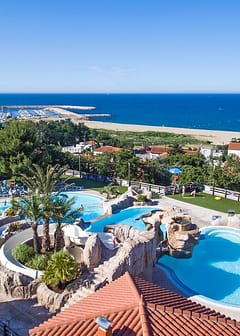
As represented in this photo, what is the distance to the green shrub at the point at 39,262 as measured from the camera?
15641 millimetres

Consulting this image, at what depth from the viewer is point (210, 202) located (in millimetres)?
28297

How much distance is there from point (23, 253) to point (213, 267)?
31.4 feet

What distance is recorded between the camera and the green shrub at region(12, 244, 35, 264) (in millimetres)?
16344

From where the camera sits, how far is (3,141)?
31000 millimetres

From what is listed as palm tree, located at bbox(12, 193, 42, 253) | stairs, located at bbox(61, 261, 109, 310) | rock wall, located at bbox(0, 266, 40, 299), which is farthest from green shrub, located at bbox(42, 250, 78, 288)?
palm tree, located at bbox(12, 193, 42, 253)

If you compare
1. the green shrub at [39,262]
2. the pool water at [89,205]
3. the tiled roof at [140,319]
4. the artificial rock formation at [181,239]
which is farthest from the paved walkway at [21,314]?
the pool water at [89,205]

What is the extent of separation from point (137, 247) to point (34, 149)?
19.4m

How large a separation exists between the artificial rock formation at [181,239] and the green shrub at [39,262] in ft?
23.2

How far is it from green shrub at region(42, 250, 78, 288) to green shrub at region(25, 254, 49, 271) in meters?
1.19

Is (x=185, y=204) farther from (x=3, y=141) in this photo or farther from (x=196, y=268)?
(x=3, y=141)

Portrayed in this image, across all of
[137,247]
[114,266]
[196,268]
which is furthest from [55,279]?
[196,268]

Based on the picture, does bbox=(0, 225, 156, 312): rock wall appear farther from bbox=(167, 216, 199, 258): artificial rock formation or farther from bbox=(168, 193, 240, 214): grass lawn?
bbox=(168, 193, 240, 214): grass lawn

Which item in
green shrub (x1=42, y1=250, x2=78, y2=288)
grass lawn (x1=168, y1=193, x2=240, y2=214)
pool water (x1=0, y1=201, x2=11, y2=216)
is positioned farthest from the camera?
grass lawn (x1=168, y1=193, x2=240, y2=214)

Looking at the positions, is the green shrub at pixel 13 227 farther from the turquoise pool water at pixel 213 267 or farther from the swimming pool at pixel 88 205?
the turquoise pool water at pixel 213 267
